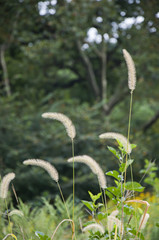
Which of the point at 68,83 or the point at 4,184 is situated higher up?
the point at 68,83

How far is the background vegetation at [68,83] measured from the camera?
5.91m

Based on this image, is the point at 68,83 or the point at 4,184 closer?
the point at 4,184

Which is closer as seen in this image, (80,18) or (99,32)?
(80,18)

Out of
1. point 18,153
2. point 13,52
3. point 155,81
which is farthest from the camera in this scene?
point 13,52

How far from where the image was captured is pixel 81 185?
611 cm

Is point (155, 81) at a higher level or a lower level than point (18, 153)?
higher

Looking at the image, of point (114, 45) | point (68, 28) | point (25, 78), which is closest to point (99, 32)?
point (68, 28)

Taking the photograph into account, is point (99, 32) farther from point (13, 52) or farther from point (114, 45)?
point (13, 52)

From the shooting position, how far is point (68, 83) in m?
9.59

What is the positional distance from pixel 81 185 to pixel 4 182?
16.5 feet

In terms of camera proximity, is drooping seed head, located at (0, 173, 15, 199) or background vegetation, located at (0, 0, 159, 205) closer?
drooping seed head, located at (0, 173, 15, 199)

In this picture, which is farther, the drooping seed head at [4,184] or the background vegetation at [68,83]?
the background vegetation at [68,83]

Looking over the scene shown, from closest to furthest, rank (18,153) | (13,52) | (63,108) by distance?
(18,153), (63,108), (13,52)

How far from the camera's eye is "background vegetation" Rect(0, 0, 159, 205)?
5910mm
